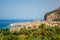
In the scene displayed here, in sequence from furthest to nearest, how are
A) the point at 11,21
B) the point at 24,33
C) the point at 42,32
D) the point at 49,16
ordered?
1. the point at 49,16
2. the point at 11,21
3. the point at 24,33
4. the point at 42,32

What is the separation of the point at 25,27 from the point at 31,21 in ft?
1.43

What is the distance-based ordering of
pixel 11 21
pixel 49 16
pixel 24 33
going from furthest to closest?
pixel 49 16 < pixel 11 21 < pixel 24 33

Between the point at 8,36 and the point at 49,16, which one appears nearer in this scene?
the point at 8,36

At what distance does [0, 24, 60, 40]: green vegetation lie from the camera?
9909 millimetres

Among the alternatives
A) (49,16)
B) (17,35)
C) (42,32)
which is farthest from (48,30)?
(49,16)

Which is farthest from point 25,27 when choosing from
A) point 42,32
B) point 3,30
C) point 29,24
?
point 42,32

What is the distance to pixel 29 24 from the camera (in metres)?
11.6

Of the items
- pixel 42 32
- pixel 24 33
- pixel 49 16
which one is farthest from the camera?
pixel 49 16

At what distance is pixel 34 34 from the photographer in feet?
33.6

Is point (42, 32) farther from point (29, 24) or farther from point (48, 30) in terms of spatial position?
point (29, 24)

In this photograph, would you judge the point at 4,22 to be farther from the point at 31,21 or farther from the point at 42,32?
the point at 42,32

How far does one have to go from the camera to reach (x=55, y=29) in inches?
440

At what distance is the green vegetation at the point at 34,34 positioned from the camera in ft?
32.5

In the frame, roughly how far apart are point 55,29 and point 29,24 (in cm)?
119
